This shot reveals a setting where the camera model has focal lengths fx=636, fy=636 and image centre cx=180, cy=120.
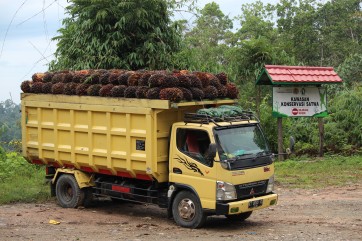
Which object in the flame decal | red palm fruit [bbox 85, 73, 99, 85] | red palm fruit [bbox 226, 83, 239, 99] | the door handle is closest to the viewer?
the flame decal

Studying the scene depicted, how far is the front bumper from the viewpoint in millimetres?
10266

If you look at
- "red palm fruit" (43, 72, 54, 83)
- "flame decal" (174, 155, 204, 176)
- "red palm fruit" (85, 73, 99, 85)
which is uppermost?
"red palm fruit" (43, 72, 54, 83)

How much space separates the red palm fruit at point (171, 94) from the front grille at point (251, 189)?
72.5 inches

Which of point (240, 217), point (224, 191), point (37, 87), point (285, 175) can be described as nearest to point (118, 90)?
point (37, 87)

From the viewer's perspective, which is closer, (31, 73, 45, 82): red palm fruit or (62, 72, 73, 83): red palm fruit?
(62, 72, 73, 83): red palm fruit

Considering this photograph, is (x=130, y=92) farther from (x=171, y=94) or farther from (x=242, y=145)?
(x=242, y=145)

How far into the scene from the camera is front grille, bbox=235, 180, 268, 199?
10477mm

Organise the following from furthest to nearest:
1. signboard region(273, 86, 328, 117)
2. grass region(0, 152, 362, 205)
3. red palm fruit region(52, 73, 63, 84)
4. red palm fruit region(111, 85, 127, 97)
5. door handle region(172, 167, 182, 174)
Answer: signboard region(273, 86, 328, 117) < grass region(0, 152, 362, 205) < red palm fruit region(52, 73, 63, 84) < red palm fruit region(111, 85, 127, 97) < door handle region(172, 167, 182, 174)

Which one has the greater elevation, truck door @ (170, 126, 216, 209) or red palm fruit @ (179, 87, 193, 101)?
red palm fruit @ (179, 87, 193, 101)

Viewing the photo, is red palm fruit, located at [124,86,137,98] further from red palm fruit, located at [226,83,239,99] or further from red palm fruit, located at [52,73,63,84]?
red palm fruit, located at [52,73,63,84]

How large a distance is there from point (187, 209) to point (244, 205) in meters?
1.04

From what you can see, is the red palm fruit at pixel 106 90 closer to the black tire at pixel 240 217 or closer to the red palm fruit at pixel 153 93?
the red palm fruit at pixel 153 93

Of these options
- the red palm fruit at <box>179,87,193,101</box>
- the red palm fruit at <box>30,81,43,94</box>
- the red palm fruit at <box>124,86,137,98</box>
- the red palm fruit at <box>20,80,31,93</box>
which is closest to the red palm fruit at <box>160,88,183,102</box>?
the red palm fruit at <box>179,87,193,101</box>

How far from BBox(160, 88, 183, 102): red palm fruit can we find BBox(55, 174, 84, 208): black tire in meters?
3.12
